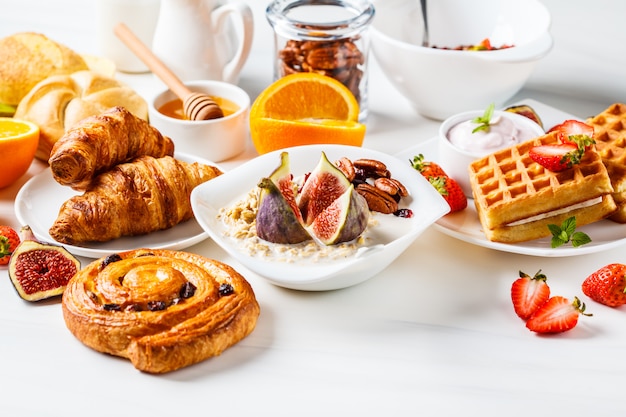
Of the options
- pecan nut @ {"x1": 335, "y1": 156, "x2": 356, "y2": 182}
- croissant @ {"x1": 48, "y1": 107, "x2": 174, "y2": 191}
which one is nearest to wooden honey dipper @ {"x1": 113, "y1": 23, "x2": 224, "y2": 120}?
croissant @ {"x1": 48, "y1": 107, "x2": 174, "y2": 191}

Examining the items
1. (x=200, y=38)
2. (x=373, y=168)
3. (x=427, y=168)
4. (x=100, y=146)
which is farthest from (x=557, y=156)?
(x=200, y=38)

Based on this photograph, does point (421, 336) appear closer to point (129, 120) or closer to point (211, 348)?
Result: point (211, 348)

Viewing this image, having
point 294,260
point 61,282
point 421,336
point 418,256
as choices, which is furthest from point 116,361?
point 418,256

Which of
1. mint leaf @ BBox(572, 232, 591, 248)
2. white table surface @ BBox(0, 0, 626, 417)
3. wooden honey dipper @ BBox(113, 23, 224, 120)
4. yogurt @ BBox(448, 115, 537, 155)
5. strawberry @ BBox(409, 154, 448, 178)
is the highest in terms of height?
wooden honey dipper @ BBox(113, 23, 224, 120)

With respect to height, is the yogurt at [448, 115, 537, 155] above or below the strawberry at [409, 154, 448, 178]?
above

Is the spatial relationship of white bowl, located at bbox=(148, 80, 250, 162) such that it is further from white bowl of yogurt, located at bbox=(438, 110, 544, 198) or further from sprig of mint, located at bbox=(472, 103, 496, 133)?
sprig of mint, located at bbox=(472, 103, 496, 133)

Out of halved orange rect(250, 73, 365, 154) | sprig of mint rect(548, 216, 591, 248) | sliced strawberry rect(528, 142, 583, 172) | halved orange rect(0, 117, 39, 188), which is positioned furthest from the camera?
halved orange rect(250, 73, 365, 154)

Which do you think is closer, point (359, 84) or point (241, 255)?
point (241, 255)
